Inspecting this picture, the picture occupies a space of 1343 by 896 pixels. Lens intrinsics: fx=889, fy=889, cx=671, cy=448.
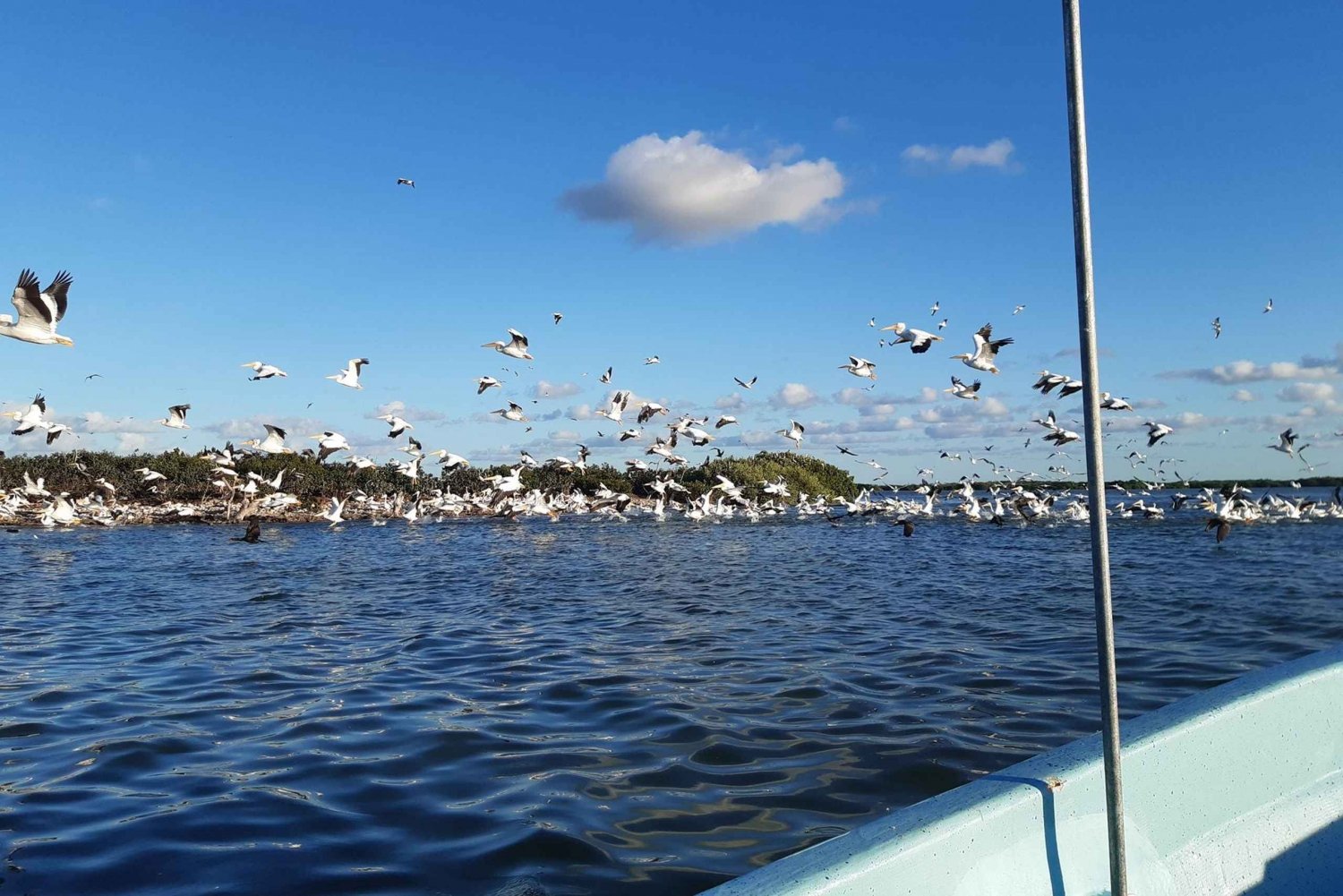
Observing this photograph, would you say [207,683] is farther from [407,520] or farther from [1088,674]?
[407,520]

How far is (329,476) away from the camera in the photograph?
51094mm

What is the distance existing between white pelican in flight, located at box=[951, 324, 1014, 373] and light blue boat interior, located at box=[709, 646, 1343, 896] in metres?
12.2

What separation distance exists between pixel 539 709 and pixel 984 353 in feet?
38.4

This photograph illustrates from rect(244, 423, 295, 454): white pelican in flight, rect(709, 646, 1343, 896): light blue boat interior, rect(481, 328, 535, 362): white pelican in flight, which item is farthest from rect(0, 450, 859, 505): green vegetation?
rect(709, 646, 1343, 896): light blue boat interior

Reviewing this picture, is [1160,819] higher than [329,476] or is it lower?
lower

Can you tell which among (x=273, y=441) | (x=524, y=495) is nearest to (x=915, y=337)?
(x=273, y=441)

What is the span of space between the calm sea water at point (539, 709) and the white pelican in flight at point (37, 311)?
12.6 ft

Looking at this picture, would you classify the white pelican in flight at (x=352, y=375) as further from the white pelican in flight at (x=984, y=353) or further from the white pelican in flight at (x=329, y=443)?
the white pelican in flight at (x=984, y=353)

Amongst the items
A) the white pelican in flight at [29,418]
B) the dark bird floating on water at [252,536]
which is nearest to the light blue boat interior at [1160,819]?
the white pelican in flight at [29,418]

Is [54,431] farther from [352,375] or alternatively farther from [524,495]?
[524,495]

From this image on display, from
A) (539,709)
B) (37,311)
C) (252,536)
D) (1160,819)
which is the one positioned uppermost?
(37,311)

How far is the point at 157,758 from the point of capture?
19.9ft

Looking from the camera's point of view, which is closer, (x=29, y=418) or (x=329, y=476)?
(x=29, y=418)

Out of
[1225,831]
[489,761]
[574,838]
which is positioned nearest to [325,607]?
[489,761]
